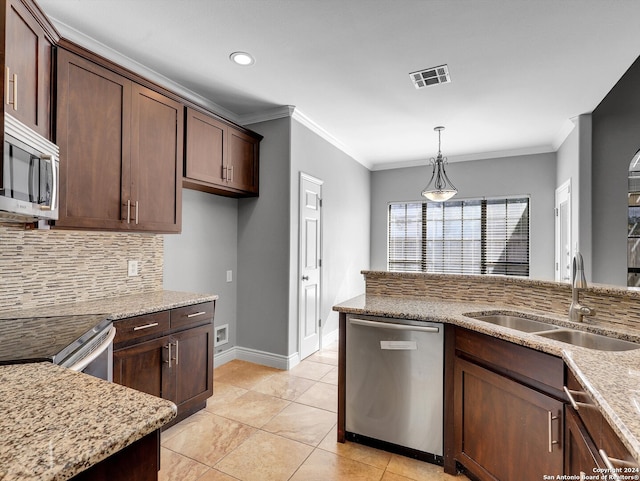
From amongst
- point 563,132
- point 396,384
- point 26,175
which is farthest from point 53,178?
point 563,132

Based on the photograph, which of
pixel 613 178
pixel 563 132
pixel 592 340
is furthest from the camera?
pixel 563 132

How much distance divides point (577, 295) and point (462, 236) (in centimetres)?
396

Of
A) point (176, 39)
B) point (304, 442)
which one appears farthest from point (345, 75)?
point (304, 442)

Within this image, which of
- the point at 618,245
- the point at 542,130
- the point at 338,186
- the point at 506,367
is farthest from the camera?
the point at 338,186

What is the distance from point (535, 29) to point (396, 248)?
412 cm

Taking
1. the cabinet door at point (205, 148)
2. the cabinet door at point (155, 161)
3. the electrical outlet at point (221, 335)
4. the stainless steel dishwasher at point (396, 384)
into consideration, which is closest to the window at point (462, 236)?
the electrical outlet at point (221, 335)

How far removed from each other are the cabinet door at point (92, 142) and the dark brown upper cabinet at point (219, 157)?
0.60 m

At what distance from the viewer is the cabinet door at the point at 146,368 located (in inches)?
79.9

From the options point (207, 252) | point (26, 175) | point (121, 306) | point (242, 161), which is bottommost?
point (121, 306)

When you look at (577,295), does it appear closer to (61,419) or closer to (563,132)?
(61,419)

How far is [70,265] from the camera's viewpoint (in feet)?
7.69

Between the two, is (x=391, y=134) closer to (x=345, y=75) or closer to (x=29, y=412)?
(x=345, y=75)

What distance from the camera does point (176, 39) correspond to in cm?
241

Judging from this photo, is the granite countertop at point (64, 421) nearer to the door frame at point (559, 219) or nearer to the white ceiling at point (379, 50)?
the white ceiling at point (379, 50)
